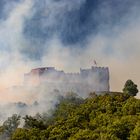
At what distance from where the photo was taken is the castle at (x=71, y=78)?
5598 inches

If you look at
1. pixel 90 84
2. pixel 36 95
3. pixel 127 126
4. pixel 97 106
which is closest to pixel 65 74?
pixel 90 84

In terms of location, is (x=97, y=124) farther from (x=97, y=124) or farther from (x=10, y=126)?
(x=10, y=126)

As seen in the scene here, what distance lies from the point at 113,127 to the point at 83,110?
969 cm

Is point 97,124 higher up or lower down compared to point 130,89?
lower down

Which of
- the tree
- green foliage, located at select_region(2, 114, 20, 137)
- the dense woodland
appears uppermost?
the tree

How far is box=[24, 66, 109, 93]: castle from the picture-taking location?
142200 mm

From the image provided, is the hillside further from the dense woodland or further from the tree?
the tree

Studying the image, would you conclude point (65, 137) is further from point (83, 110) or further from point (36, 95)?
point (36, 95)

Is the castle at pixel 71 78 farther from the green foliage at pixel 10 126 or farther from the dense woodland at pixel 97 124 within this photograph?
the dense woodland at pixel 97 124

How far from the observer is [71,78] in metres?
146

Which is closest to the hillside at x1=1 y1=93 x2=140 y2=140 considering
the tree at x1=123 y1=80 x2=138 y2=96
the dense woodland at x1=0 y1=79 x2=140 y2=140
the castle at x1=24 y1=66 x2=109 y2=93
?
the dense woodland at x1=0 y1=79 x2=140 y2=140

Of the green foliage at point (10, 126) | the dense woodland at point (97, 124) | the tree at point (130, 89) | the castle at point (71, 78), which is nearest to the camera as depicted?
the dense woodland at point (97, 124)

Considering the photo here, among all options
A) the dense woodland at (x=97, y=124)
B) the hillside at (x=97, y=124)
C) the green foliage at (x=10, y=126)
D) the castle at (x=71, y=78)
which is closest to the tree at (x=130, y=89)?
the green foliage at (x=10, y=126)

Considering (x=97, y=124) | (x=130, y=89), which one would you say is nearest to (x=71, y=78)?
(x=130, y=89)
